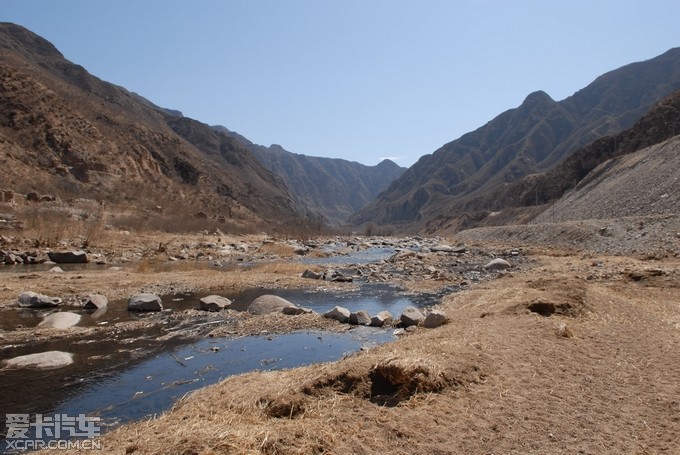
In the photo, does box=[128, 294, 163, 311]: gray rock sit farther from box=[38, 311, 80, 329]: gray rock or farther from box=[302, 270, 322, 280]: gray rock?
box=[302, 270, 322, 280]: gray rock

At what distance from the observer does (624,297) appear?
42.3 feet

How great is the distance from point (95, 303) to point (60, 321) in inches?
101

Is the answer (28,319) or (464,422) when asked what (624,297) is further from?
(28,319)

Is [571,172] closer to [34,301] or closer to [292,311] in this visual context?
[292,311]

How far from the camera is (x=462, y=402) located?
583cm

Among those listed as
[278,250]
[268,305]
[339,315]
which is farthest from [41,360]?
[278,250]

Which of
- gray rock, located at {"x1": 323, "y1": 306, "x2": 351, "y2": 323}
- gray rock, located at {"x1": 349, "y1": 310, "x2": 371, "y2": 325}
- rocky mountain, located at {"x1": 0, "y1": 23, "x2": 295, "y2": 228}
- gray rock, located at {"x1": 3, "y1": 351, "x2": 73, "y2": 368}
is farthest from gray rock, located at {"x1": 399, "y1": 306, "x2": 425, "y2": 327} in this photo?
rocky mountain, located at {"x1": 0, "y1": 23, "x2": 295, "y2": 228}

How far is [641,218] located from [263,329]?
3192cm

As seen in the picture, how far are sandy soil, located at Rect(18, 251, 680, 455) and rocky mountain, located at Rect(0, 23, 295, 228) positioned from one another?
50.2m

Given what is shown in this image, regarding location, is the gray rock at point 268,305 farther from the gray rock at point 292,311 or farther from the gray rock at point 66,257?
the gray rock at point 66,257

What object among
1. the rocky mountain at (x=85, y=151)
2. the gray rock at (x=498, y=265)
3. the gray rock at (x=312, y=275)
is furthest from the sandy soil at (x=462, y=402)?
the rocky mountain at (x=85, y=151)

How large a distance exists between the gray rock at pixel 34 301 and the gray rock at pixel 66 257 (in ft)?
42.6

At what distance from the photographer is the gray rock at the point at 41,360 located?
29.5ft

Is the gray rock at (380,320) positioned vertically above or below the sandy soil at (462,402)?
below
